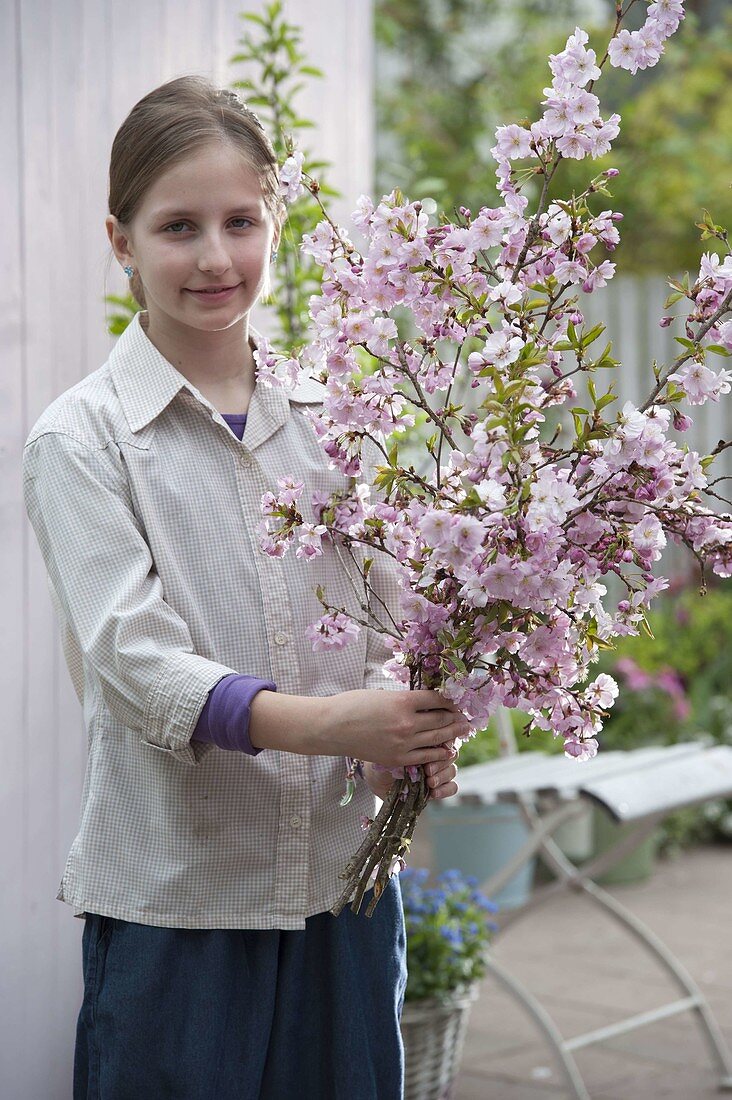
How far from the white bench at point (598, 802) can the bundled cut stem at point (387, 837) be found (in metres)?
1.39

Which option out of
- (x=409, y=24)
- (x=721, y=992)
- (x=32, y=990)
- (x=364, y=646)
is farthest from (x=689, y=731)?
(x=409, y=24)

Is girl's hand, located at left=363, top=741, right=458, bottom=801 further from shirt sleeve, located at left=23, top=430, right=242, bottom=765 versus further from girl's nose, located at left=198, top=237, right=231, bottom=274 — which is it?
girl's nose, located at left=198, top=237, right=231, bottom=274

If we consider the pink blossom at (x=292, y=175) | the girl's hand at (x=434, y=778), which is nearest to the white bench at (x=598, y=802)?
the girl's hand at (x=434, y=778)

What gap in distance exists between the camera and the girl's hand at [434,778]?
1568mm

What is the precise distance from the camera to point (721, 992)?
385 centimetres

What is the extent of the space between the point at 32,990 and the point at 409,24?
277 inches

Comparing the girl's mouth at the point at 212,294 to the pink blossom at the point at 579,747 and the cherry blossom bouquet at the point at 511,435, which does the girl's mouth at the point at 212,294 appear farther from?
the pink blossom at the point at 579,747

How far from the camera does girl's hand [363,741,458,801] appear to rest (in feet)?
5.15

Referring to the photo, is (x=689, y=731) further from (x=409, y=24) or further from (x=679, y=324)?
(x=409, y=24)

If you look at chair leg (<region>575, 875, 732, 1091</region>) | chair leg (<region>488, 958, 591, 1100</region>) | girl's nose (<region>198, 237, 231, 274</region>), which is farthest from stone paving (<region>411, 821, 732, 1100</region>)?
girl's nose (<region>198, 237, 231, 274</region>)

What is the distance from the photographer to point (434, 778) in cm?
157

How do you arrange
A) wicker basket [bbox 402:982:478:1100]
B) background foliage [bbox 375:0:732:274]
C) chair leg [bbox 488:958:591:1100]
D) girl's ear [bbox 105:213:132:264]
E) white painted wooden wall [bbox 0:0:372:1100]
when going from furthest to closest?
background foliage [bbox 375:0:732:274]
chair leg [bbox 488:958:591:1100]
wicker basket [bbox 402:982:478:1100]
white painted wooden wall [bbox 0:0:372:1100]
girl's ear [bbox 105:213:132:264]

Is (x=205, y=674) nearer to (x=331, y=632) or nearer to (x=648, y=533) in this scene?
(x=331, y=632)

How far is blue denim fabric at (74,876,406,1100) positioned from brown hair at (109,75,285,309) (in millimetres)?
873
